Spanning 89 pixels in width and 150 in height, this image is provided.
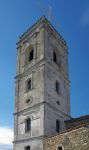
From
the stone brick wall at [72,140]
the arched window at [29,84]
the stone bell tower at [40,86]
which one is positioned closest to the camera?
the stone brick wall at [72,140]

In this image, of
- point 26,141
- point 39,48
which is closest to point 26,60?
point 39,48

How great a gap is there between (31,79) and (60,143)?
32.3 feet

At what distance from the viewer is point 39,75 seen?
30.9m

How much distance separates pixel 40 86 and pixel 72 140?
8.68m

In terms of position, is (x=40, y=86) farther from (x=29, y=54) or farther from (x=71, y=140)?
(x=71, y=140)

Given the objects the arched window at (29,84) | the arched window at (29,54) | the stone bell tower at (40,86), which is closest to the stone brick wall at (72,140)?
the stone bell tower at (40,86)

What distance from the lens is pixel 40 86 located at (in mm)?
30016

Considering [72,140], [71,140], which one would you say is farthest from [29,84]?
[72,140]

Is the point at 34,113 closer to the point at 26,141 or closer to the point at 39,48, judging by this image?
the point at 26,141

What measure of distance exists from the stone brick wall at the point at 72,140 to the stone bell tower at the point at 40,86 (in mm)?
2185

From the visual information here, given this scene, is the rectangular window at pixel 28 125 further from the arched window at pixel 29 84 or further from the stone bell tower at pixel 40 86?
the arched window at pixel 29 84

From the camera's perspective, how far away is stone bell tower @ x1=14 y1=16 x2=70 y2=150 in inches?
1113

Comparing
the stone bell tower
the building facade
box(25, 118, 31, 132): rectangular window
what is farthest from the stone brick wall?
box(25, 118, 31, 132): rectangular window

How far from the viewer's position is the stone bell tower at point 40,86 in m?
28.3
